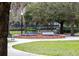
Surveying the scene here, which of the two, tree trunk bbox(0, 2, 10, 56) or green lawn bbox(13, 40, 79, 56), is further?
green lawn bbox(13, 40, 79, 56)

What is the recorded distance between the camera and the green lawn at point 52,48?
275 cm

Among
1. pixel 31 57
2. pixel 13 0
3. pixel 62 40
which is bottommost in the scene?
pixel 31 57

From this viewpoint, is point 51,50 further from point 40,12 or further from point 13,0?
point 13,0

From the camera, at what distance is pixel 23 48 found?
9.16 feet

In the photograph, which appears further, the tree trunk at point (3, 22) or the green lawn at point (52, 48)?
the green lawn at point (52, 48)

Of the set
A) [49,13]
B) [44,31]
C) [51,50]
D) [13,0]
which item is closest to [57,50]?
[51,50]

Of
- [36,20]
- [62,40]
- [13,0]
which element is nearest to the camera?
[13,0]

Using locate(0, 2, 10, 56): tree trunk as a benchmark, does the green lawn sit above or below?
below

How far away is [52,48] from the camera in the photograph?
277 cm

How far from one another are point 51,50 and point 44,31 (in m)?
0.27

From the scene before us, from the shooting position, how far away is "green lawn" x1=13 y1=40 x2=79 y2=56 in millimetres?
2746

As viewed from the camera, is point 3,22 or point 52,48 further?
point 52,48

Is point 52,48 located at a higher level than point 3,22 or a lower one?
lower

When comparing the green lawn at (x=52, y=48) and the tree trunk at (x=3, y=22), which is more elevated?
the tree trunk at (x=3, y=22)
